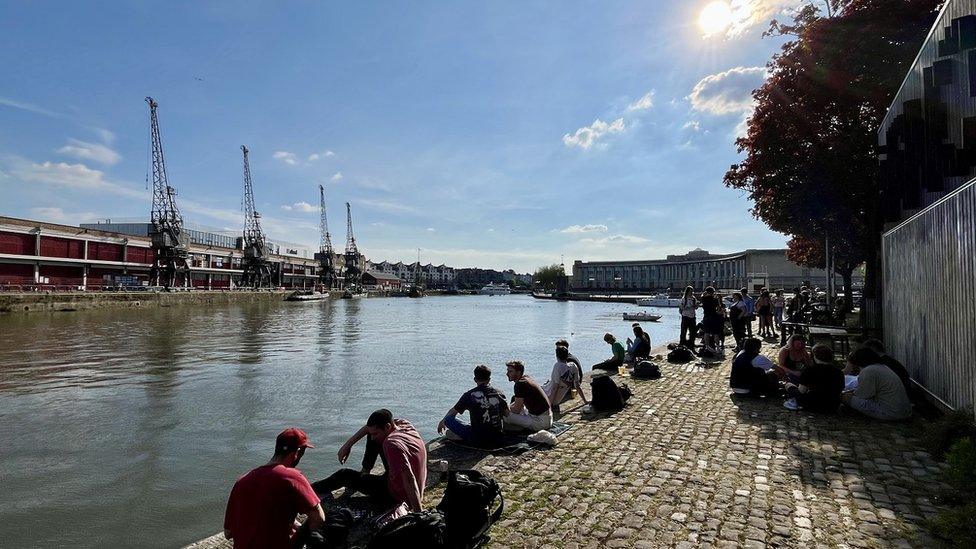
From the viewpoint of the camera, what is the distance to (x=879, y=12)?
14.5 meters

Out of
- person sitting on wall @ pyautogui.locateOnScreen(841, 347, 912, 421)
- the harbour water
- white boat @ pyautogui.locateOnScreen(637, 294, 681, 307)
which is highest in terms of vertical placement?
person sitting on wall @ pyautogui.locateOnScreen(841, 347, 912, 421)

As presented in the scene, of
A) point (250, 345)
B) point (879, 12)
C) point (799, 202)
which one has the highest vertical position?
point (879, 12)

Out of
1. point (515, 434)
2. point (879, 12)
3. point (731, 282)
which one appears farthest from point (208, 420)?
point (731, 282)

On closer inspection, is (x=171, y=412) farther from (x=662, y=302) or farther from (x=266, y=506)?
(x=662, y=302)

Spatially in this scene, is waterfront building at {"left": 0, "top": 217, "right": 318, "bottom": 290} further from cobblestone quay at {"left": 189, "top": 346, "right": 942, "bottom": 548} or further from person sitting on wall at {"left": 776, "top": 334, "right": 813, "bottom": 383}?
person sitting on wall at {"left": 776, "top": 334, "right": 813, "bottom": 383}

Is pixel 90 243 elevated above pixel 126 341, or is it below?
above

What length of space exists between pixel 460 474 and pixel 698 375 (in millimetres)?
9452

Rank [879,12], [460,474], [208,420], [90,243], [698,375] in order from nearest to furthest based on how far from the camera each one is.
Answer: [460,474] < [208,420] < [698,375] < [879,12] < [90,243]

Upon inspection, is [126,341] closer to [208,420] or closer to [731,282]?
[208,420]

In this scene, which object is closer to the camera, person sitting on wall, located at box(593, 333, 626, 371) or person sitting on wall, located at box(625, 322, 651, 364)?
person sitting on wall, located at box(593, 333, 626, 371)

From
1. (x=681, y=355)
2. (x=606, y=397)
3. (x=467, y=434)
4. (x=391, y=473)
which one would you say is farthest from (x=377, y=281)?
(x=391, y=473)

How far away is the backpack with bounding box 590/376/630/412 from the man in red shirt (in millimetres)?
6052

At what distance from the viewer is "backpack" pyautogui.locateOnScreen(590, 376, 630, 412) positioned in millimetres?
8695

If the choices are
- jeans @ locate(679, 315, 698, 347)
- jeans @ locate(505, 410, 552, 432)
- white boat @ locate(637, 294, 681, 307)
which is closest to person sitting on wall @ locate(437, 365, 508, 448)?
jeans @ locate(505, 410, 552, 432)
